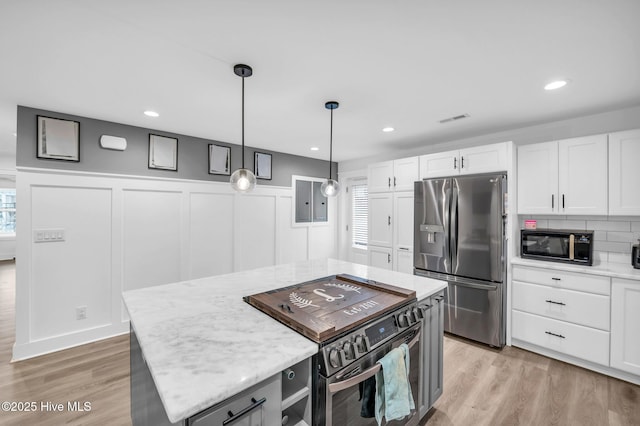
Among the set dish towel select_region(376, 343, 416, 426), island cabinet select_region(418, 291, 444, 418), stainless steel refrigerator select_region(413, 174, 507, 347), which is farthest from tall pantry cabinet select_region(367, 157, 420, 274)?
dish towel select_region(376, 343, 416, 426)

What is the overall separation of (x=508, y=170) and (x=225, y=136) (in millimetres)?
3445

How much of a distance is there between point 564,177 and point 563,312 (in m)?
1.33

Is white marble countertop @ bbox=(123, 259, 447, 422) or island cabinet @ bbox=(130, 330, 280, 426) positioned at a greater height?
white marble countertop @ bbox=(123, 259, 447, 422)

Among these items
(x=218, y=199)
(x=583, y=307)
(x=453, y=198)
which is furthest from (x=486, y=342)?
(x=218, y=199)

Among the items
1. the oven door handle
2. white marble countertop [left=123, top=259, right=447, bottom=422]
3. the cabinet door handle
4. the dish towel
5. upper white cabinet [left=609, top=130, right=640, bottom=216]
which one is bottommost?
the dish towel

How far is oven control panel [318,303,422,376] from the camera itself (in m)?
1.14

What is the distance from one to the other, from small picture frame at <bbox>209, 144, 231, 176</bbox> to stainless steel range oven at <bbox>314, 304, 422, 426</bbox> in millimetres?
3243

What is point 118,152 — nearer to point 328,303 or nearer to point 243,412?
point 328,303

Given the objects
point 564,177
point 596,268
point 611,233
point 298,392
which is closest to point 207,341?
point 298,392

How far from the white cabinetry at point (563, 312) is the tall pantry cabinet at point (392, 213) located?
49.2 inches

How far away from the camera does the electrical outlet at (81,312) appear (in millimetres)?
2873

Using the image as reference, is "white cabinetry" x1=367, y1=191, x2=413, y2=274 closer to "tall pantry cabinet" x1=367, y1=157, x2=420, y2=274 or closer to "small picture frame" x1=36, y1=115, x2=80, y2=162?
"tall pantry cabinet" x1=367, y1=157, x2=420, y2=274

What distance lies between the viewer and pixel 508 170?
9.42ft

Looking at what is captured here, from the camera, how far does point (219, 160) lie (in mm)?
3883
